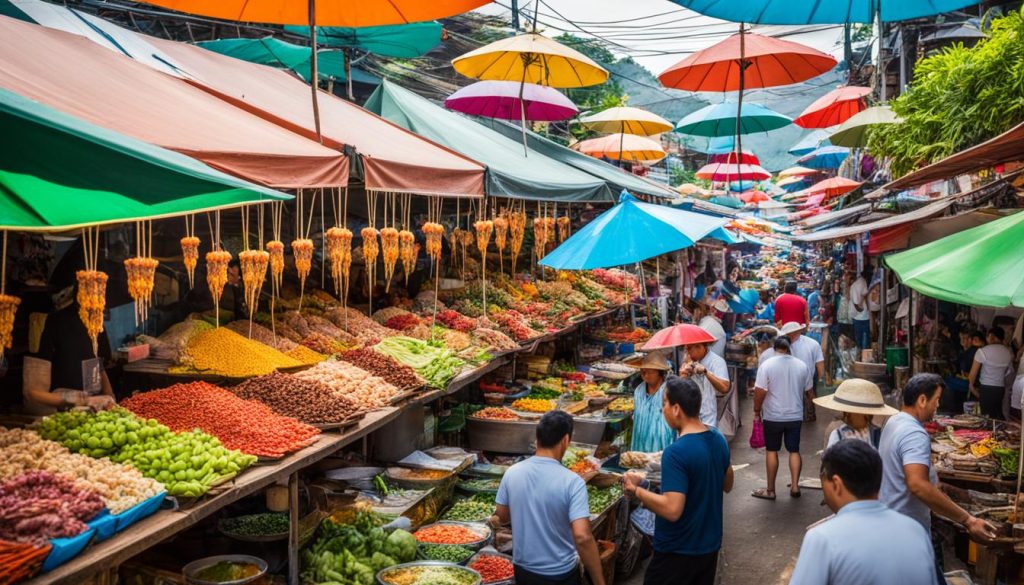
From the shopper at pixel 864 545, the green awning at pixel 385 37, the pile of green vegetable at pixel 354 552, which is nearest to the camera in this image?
the shopper at pixel 864 545

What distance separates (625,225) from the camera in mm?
8469

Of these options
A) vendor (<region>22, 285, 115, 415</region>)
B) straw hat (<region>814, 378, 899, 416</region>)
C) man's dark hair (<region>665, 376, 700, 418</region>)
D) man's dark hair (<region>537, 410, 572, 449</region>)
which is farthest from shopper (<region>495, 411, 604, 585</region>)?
vendor (<region>22, 285, 115, 415</region>)

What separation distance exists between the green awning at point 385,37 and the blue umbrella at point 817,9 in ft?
24.7

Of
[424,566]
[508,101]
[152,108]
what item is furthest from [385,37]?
[424,566]

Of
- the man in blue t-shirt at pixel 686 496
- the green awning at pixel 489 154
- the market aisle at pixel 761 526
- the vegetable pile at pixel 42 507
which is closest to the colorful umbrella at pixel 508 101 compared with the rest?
the green awning at pixel 489 154

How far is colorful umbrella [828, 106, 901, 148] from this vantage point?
13.1 m

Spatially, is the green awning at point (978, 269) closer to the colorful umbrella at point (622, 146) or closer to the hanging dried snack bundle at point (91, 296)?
the hanging dried snack bundle at point (91, 296)

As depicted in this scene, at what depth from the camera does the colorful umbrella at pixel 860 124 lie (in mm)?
13127

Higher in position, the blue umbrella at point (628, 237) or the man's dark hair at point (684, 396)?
the blue umbrella at point (628, 237)

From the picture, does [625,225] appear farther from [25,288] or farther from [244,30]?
[244,30]

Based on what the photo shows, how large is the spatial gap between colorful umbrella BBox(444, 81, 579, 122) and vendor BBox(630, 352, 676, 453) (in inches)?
207

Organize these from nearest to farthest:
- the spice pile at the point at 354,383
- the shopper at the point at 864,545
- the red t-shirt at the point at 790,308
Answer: the shopper at the point at 864,545 < the spice pile at the point at 354,383 < the red t-shirt at the point at 790,308

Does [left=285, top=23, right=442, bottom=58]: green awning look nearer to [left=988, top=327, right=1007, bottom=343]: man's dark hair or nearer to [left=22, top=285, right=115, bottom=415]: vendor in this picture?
[left=22, top=285, right=115, bottom=415]: vendor

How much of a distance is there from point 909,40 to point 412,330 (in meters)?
13.0
